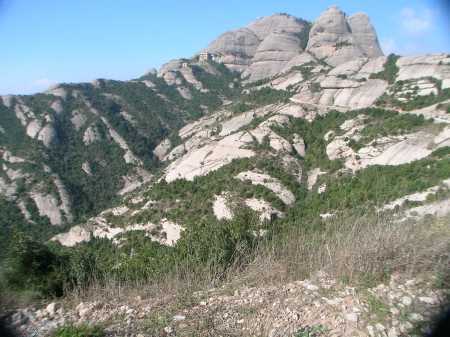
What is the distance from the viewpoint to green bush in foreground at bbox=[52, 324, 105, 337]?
3.17 m

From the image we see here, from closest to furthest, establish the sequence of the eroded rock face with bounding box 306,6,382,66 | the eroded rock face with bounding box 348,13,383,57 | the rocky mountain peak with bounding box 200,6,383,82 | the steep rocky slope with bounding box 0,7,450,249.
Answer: the steep rocky slope with bounding box 0,7,450,249
the eroded rock face with bounding box 306,6,382,66
the rocky mountain peak with bounding box 200,6,383,82
the eroded rock face with bounding box 348,13,383,57

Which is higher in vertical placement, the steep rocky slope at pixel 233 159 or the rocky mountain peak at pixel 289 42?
the rocky mountain peak at pixel 289 42

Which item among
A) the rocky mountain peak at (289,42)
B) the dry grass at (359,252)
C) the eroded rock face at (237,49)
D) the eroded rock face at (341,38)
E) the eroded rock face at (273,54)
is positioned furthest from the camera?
the eroded rock face at (237,49)

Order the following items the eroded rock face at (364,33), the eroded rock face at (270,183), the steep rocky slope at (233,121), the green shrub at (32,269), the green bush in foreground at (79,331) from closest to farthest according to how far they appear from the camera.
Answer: the green bush in foreground at (79,331), the green shrub at (32,269), the eroded rock face at (270,183), the steep rocky slope at (233,121), the eroded rock face at (364,33)

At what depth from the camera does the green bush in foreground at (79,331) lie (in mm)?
3172

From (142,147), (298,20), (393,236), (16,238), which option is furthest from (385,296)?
(298,20)

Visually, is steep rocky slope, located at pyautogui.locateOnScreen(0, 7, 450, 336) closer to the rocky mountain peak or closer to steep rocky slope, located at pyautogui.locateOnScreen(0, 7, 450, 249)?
steep rocky slope, located at pyautogui.locateOnScreen(0, 7, 450, 249)

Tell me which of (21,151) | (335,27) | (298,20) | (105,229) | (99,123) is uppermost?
(298,20)

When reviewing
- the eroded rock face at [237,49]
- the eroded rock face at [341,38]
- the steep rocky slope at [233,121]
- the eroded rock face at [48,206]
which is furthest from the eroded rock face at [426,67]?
the eroded rock face at [237,49]

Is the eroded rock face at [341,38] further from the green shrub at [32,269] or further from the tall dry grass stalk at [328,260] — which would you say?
the green shrub at [32,269]

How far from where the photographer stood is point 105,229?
2731 centimetres

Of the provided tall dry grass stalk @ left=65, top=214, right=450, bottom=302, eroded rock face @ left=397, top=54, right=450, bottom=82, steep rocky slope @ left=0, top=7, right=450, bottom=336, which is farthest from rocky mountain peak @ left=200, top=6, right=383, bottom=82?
tall dry grass stalk @ left=65, top=214, right=450, bottom=302

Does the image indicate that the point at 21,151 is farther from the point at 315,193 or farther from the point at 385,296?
the point at 385,296

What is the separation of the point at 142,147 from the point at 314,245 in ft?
175
